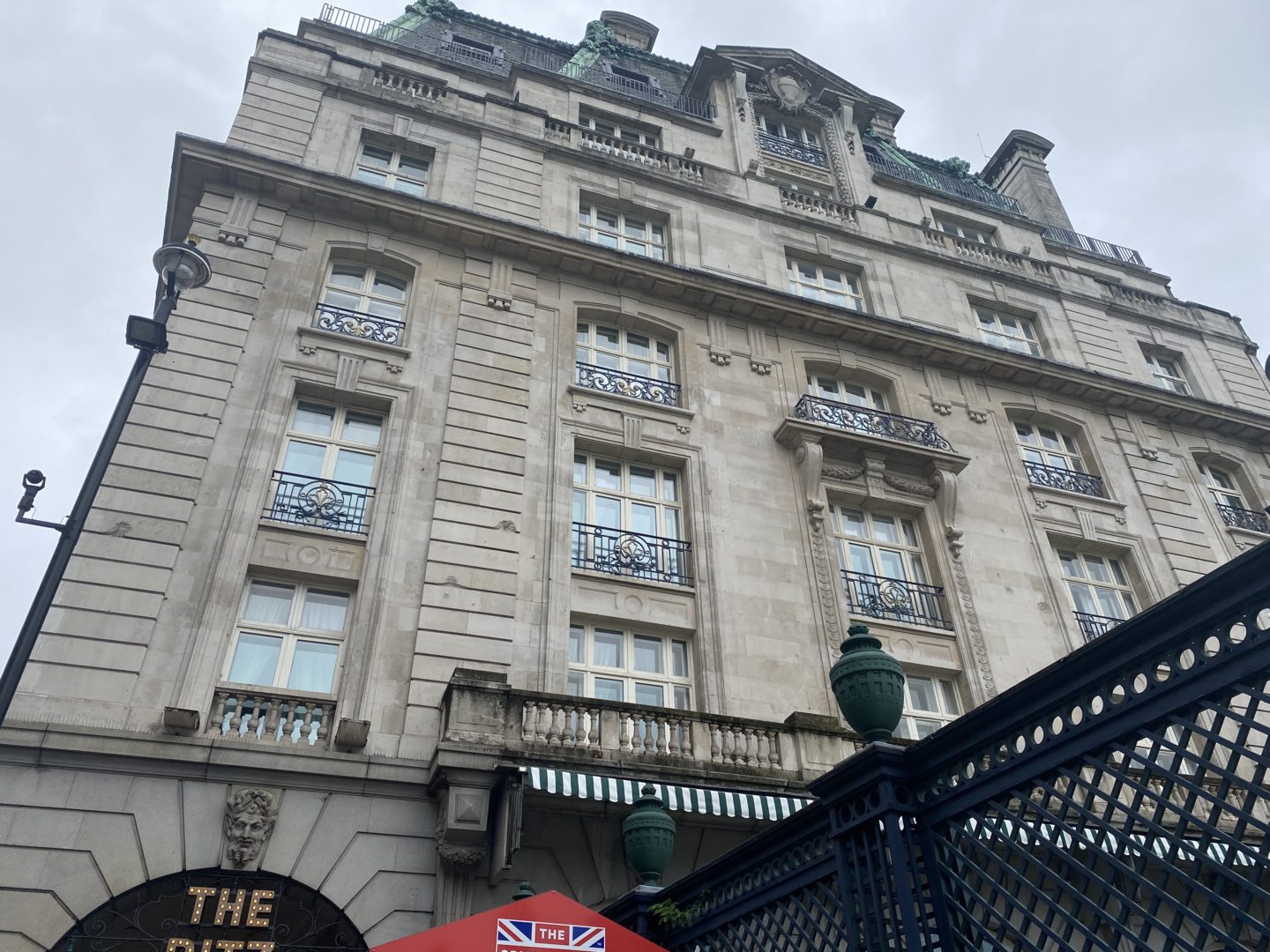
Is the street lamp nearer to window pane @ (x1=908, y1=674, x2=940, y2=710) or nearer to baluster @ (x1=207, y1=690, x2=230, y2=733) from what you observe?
baluster @ (x1=207, y1=690, x2=230, y2=733)

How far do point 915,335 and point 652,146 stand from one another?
9434 mm

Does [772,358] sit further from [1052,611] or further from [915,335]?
[1052,611]

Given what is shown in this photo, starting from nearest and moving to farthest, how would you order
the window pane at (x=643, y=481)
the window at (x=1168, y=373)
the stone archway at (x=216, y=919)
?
1. the stone archway at (x=216, y=919)
2. the window pane at (x=643, y=481)
3. the window at (x=1168, y=373)

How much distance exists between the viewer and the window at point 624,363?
19.2m

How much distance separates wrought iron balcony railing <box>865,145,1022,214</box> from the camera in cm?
2973

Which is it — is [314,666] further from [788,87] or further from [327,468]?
[788,87]

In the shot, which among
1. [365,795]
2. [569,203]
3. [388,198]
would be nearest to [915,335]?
[569,203]

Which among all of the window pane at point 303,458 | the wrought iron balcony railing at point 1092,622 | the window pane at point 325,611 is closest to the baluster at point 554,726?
the window pane at point 325,611

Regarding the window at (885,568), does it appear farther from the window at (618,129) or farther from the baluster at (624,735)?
the window at (618,129)

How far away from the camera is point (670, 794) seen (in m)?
12.4

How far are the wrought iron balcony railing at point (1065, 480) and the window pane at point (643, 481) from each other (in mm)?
9547

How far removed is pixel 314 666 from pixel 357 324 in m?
7.25

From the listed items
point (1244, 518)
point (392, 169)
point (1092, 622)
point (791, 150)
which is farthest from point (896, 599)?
point (791, 150)

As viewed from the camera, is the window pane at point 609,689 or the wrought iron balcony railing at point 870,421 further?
the wrought iron balcony railing at point 870,421
